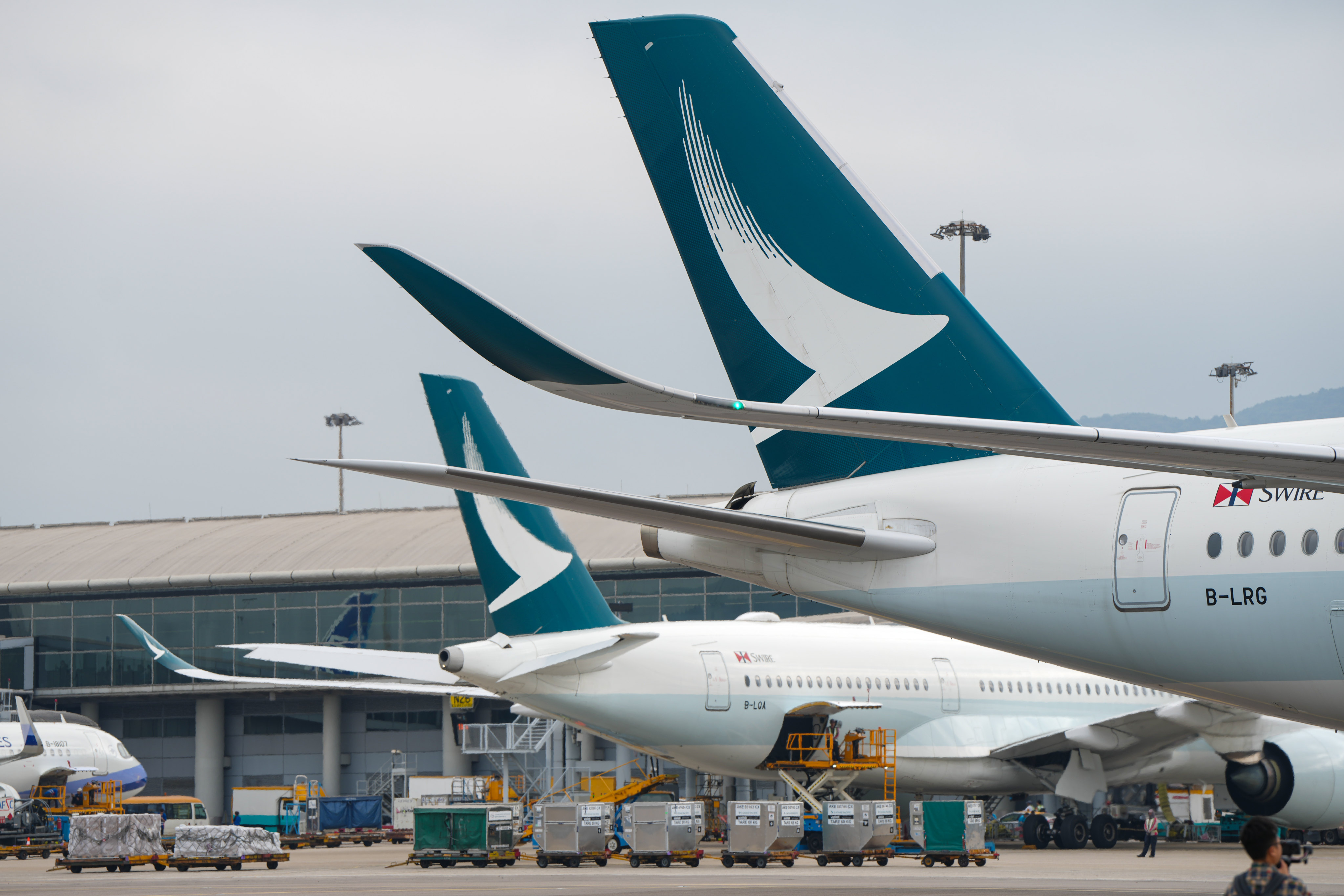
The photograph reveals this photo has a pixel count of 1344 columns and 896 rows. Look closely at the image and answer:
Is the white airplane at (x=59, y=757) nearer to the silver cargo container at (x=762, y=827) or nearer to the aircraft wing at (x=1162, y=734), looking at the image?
the silver cargo container at (x=762, y=827)

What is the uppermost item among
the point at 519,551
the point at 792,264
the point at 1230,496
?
the point at 792,264

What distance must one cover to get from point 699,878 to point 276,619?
3475 centimetres

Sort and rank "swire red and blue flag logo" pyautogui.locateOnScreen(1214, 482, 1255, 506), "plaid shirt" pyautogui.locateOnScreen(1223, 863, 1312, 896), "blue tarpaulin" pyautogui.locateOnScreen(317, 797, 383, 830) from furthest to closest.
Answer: "blue tarpaulin" pyautogui.locateOnScreen(317, 797, 383, 830) < "swire red and blue flag logo" pyautogui.locateOnScreen(1214, 482, 1255, 506) < "plaid shirt" pyautogui.locateOnScreen(1223, 863, 1312, 896)

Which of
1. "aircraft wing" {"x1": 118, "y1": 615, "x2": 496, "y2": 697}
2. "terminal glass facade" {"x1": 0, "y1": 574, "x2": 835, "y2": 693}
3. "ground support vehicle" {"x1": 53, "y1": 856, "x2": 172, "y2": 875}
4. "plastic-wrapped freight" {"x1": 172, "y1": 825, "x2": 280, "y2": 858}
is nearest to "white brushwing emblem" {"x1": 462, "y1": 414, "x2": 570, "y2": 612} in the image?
"aircraft wing" {"x1": 118, "y1": 615, "x2": 496, "y2": 697}

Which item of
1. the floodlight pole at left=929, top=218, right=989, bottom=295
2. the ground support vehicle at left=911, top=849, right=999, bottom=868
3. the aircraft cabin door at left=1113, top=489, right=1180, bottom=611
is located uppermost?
the floodlight pole at left=929, top=218, right=989, bottom=295

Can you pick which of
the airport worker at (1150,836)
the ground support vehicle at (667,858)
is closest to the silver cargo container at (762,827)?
the ground support vehicle at (667,858)

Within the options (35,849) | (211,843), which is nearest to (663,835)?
(211,843)

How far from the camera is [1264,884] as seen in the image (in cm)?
595

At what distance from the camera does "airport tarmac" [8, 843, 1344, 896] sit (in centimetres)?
1575

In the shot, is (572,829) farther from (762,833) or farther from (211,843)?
(211,843)

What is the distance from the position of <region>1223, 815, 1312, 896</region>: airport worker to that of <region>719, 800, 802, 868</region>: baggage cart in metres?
15.6

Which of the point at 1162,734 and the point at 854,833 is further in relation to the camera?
the point at 1162,734

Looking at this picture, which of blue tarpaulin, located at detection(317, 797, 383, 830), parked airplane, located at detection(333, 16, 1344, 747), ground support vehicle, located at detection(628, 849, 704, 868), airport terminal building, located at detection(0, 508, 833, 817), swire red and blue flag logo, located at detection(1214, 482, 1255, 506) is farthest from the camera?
airport terminal building, located at detection(0, 508, 833, 817)

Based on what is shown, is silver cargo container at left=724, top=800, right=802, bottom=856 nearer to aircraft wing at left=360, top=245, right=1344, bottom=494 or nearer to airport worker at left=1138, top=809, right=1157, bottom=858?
airport worker at left=1138, top=809, right=1157, bottom=858
